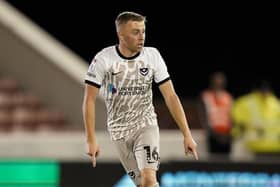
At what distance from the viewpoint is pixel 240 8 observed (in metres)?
8.80

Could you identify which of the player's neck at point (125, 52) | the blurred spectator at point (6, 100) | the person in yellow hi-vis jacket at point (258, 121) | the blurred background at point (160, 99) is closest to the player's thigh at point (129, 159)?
the player's neck at point (125, 52)

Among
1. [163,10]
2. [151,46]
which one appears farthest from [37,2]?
[151,46]

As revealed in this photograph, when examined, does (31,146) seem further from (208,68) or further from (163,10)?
(163,10)

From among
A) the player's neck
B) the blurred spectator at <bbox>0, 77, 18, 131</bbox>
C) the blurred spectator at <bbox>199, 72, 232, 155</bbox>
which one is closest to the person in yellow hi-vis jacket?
the blurred spectator at <bbox>199, 72, 232, 155</bbox>

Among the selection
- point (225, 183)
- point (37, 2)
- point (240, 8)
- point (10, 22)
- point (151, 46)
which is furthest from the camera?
point (10, 22)

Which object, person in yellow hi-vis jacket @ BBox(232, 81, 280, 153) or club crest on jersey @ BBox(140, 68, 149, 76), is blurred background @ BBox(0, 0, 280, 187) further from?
club crest on jersey @ BBox(140, 68, 149, 76)

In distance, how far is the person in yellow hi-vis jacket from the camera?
10781mm

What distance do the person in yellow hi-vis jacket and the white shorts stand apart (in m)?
5.59

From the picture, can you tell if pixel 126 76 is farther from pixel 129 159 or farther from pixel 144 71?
pixel 129 159

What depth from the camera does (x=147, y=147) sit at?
16.8 ft

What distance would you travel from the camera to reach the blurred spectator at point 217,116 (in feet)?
33.7

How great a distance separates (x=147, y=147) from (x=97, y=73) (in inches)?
20.3

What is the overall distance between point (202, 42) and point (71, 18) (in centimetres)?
187

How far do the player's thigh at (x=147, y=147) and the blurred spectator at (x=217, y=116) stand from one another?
16.5 ft
